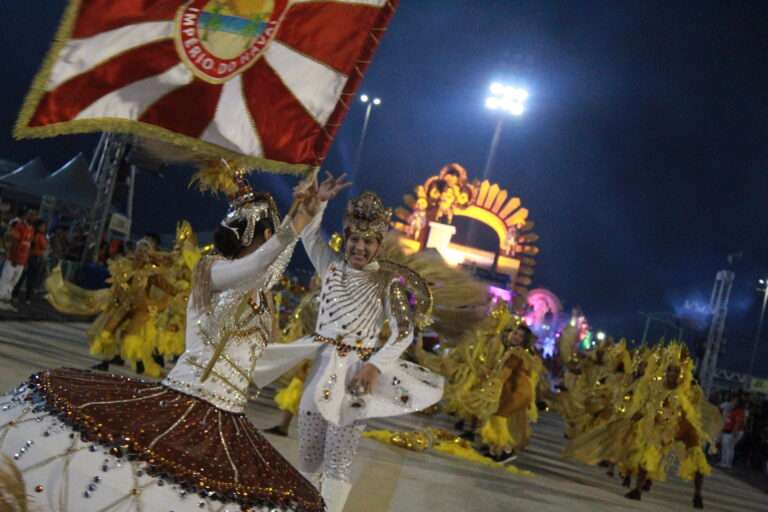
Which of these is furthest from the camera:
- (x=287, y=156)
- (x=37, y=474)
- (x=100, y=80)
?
(x=287, y=156)

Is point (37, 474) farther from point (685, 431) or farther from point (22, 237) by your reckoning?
point (22, 237)

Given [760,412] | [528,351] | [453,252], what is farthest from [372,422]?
[453,252]

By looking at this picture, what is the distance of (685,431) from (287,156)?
338 inches

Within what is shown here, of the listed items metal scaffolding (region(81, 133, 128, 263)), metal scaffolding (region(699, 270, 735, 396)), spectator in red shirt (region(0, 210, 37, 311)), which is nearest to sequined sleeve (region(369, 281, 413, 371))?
spectator in red shirt (region(0, 210, 37, 311))

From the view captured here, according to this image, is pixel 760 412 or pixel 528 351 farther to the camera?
pixel 760 412

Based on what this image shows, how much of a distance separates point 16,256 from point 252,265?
44.4 ft

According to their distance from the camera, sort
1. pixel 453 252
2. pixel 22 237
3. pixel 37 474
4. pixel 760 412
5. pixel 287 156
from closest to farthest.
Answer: pixel 37 474
pixel 287 156
pixel 22 237
pixel 760 412
pixel 453 252

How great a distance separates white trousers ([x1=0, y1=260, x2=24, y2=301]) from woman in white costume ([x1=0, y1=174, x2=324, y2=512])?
13.2 m

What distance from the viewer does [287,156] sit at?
14.7ft

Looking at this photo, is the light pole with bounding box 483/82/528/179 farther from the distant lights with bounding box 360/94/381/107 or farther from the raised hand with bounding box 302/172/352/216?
the raised hand with bounding box 302/172/352/216

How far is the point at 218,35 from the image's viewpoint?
13.5 ft

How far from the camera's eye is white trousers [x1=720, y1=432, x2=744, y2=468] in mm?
20469

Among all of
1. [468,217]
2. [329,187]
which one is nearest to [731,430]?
[329,187]

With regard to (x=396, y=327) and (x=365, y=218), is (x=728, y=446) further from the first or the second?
(x=365, y=218)
